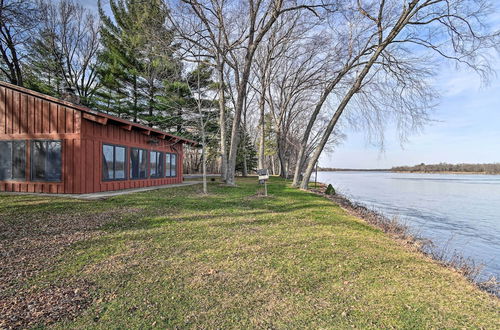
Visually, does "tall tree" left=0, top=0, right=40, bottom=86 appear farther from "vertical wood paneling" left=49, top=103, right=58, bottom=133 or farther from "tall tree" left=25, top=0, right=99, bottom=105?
"vertical wood paneling" left=49, top=103, right=58, bottom=133

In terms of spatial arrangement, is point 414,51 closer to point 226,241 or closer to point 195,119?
point 195,119

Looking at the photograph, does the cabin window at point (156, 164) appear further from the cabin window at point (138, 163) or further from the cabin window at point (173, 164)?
the cabin window at point (173, 164)

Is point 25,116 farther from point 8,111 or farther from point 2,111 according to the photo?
point 2,111

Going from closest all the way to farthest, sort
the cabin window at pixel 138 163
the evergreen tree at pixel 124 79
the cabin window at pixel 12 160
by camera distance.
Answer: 1. the cabin window at pixel 12 160
2. the cabin window at pixel 138 163
3. the evergreen tree at pixel 124 79

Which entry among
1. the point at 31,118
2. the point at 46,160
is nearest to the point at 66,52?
the point at 31,118

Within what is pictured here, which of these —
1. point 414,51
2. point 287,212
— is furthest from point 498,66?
point 287,212

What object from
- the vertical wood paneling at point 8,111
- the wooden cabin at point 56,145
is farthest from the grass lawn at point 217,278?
the vertical wood paneling at point 8,111

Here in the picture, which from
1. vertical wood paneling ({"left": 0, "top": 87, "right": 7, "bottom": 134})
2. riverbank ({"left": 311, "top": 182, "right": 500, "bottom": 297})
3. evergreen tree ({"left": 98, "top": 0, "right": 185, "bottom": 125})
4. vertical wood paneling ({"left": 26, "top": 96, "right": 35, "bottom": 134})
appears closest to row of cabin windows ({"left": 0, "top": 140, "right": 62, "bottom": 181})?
vertical wood paneling ({"left": 26, "top": 96, "right": 35, "bottom": 134})

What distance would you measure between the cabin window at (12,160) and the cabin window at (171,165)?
6.01m

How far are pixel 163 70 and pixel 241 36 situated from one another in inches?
163

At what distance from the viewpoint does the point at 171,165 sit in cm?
1483

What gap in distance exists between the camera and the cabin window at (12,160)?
9500mm

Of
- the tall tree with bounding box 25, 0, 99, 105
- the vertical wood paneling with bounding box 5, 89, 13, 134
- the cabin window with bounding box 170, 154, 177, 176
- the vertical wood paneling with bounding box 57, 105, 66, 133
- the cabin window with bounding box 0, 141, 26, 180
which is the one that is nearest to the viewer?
the vertical wood paneling with bounding box 57, 105, 66, 133

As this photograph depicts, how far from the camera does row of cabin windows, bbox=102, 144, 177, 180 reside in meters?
10.0
